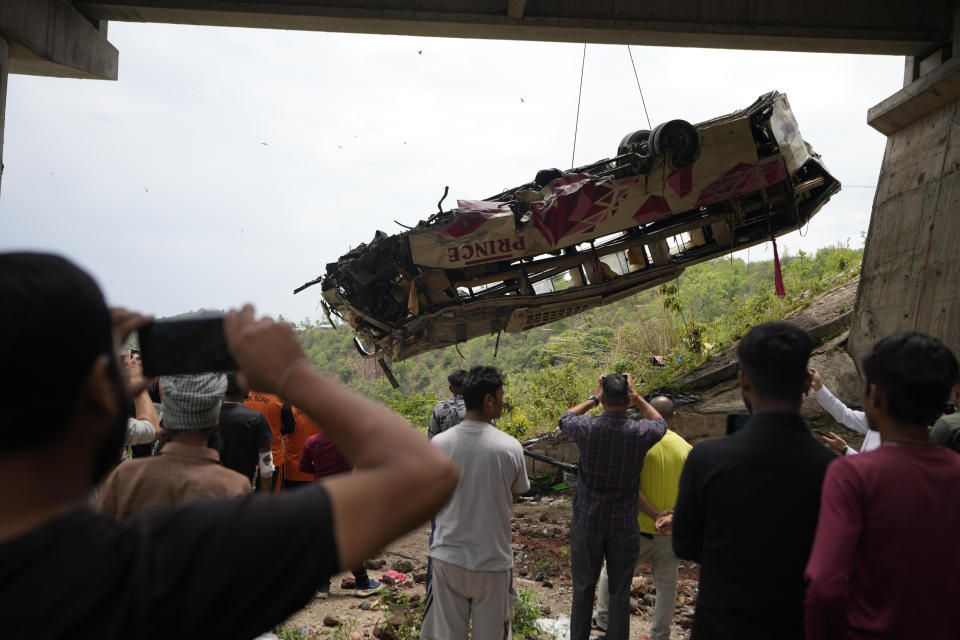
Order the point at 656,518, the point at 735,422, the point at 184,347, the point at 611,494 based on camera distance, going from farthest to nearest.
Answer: the point at 656,518
the point at 611,494
the point at 735,422
the point at 184,347

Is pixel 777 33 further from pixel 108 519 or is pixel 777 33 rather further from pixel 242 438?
pixel 108 519

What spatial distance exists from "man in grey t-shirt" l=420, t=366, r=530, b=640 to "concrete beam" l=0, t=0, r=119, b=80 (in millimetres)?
5036

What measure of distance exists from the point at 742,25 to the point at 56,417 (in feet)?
24.1

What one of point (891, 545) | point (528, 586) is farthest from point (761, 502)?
point (528, 586)

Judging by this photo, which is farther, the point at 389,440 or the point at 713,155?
the point at 713,155

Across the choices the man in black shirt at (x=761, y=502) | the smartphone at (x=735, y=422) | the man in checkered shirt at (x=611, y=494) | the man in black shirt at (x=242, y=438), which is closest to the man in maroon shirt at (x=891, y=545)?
the man in black shirt at (x=761, y=502)

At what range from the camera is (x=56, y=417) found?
0.91 meters

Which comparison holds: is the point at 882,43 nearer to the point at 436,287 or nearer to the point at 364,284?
the point at 436,287

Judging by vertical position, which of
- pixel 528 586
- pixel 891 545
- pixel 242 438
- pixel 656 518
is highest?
pixel 891 545

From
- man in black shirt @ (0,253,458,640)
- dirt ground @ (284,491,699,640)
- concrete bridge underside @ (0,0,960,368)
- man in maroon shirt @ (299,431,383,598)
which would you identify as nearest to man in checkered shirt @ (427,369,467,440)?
man in maroon shirt @ (299,431,383,598)

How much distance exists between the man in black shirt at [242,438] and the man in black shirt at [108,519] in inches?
148

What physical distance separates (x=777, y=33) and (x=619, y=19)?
1.65 meters

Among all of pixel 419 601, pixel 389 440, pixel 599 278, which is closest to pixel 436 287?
pixel 599 278

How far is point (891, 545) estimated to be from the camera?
6.15ft
